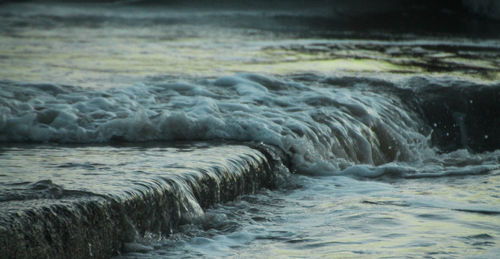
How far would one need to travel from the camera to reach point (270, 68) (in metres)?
7.65

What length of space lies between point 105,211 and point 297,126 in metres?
2.46

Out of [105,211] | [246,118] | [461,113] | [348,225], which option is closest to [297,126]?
[246,118]

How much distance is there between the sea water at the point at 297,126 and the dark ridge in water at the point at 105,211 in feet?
0.25

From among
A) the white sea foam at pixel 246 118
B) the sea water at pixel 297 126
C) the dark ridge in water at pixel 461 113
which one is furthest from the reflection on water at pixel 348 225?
the dark ridge in water at pixel 461 113

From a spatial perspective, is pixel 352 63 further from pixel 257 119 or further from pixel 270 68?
pixel 257 119

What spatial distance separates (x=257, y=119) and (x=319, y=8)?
474 inches

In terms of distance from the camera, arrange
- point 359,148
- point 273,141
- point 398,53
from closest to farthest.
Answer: point 273,141
point 359,148
point 398,53

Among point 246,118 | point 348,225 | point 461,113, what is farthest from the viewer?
point 461,113

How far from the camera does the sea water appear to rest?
129 inches

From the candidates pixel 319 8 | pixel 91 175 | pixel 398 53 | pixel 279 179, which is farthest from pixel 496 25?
pixel 91 175

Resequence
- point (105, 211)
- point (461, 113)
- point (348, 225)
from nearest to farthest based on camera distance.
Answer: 1. point (105, 211)
2. point (348, 225)
3. point (461, 113)

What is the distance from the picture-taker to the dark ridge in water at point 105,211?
260cm

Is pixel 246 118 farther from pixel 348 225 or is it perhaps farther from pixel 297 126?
pixel 348 225

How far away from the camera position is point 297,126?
17.1 ft
